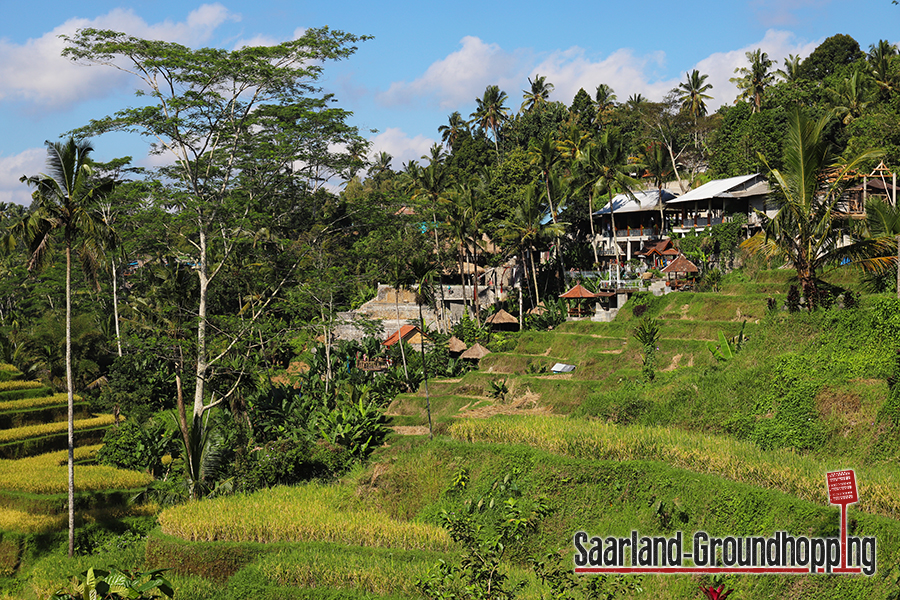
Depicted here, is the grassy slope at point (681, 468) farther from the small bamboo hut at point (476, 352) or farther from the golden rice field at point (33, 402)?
the golden rice field at point (33, 402)

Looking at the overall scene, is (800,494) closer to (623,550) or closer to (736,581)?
(736,581)

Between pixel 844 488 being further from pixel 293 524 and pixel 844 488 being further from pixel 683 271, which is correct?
pixel 683 271

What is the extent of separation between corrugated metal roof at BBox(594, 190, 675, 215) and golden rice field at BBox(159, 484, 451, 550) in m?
31.7

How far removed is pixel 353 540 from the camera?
15.8 meters

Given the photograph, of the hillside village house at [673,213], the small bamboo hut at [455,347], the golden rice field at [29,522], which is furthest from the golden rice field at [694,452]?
the hillside village house at [673,213]

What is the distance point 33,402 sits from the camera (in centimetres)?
2714

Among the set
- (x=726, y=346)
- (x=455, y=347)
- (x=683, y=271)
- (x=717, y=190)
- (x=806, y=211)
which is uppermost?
(x=717, y=190)

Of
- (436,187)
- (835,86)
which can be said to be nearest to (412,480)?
(436,187)

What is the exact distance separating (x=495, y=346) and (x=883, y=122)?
856 inches

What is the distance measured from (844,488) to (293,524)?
1241 centimetres

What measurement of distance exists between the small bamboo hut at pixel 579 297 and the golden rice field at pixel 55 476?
72.1 ft

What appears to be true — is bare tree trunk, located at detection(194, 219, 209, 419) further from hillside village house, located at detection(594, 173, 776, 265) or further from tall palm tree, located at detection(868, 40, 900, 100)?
tall palm tree, located at detection(868, 40, 900, 100)

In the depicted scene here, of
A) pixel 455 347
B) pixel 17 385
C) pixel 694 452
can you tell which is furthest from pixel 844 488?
pixel 17 385

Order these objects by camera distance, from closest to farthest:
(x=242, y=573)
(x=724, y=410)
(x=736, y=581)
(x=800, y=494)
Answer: (x=736, y=581) < (x=800, y=494) < (x=242, y=573) < (x=724, y=410)
